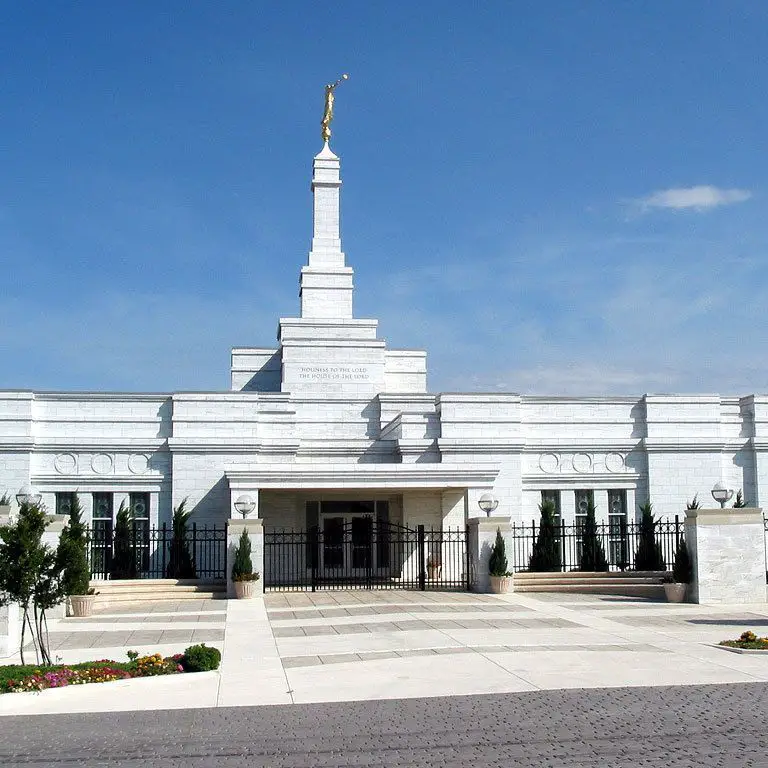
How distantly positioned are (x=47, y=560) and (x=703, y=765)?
9.68 metres

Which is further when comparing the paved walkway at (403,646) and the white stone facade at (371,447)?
the white stone facade at (371,447)

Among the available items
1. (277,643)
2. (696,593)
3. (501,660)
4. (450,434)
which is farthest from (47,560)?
(450,434)

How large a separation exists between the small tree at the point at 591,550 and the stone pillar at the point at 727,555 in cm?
637

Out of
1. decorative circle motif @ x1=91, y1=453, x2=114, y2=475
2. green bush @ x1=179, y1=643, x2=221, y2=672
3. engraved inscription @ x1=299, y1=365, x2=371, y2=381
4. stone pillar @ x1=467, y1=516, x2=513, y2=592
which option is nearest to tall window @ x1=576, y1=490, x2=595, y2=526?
stone pillar @ x1=467, y1=516, x2=513, y2=592

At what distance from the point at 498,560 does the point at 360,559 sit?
8715 millimetres

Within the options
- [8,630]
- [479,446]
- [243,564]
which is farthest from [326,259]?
[8,630]

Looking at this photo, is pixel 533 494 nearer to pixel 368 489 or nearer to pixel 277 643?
pixel 368 489

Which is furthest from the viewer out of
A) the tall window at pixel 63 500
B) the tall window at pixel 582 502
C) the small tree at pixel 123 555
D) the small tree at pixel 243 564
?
the tall window at pixel 582 502

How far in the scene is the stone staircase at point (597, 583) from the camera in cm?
2811

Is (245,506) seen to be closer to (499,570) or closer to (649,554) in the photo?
(499,570)

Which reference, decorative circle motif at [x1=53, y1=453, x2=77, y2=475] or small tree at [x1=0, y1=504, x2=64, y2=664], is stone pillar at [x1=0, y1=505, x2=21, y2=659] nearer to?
small tree at [x1=0, y1=504, x2=64, y2=664]

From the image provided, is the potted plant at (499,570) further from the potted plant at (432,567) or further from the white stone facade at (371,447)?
the potted plant at (432,567)

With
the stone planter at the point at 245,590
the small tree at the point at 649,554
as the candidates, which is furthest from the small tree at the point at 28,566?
the small tree at the point at 649,554

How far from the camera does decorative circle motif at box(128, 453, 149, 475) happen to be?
3525 centimetres
